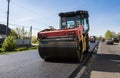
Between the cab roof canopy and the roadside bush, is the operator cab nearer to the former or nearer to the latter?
the cab roof canopy

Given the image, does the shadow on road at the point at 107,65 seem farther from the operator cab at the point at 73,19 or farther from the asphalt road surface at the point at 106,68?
the operator cab at the point at 73,19

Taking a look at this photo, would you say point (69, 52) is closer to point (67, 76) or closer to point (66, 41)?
point (66, 41)

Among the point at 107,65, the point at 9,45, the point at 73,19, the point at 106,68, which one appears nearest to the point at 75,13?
the point at 73,19

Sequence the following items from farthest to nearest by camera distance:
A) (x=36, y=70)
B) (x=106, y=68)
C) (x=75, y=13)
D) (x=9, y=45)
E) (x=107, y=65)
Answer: (x=9, y=45) → (x=75, y=13) → (x=107, y=65) → (x=106, y=68) → (x=36, y=70)

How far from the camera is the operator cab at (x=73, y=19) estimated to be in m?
14.5

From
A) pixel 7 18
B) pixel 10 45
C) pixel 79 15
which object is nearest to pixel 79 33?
pixel 79 15

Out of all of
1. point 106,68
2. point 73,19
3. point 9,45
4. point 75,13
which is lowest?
point 106,68

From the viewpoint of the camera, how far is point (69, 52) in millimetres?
10906

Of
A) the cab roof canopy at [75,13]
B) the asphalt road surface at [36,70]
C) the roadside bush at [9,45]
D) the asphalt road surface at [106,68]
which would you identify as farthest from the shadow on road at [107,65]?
the roadside bush at [9,45]

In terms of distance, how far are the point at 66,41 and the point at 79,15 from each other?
4.14 meters

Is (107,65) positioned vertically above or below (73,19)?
below

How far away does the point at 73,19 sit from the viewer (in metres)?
14.8

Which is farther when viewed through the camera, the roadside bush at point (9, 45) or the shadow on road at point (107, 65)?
the roadside bush at point (9, 45)

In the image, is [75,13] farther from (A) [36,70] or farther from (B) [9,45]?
(B) [9,45]
